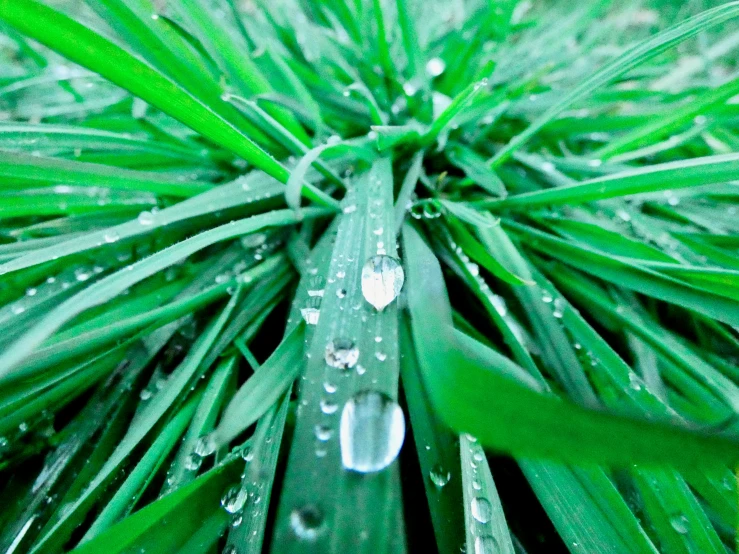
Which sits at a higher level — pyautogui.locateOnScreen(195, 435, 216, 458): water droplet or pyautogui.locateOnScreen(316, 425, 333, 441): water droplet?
pyautogui.locateOnScreen(316, 425, 333, 441): water droplet

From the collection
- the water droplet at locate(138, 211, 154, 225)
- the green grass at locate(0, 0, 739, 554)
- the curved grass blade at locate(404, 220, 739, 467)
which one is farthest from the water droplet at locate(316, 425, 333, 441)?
the water droplet at locate(138, 211, 154, 225)

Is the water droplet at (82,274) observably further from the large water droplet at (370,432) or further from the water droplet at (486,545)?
the water droplet at (486,545)

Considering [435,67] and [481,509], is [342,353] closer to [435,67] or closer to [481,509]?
[481,509]

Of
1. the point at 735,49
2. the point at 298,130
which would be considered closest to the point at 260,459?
the point at 298,130

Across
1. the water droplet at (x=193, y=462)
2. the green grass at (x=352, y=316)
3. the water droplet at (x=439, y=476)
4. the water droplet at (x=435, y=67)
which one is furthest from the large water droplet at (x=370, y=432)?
the water droplet at (x=435, y=67)

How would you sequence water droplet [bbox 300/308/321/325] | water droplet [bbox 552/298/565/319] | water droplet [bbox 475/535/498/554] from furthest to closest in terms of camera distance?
water droplet [bbox 552/298/565/319] → water droplet [bbox 300/308/321/325] → water droplet [bbox 475/535/498/554]

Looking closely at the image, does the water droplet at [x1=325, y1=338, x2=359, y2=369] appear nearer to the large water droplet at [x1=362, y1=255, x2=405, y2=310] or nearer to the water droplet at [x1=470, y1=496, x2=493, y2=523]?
the large water droplet at [x1=362, y1=255, x2=405, y2=310]
